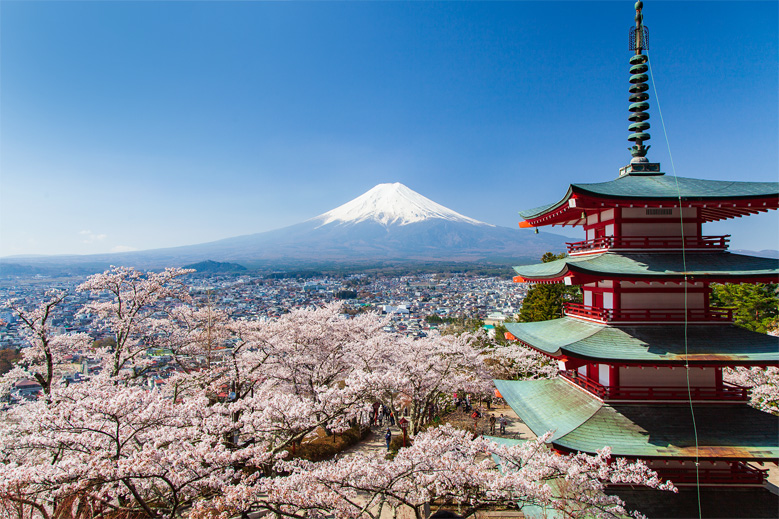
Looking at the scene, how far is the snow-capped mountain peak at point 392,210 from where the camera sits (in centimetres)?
18150

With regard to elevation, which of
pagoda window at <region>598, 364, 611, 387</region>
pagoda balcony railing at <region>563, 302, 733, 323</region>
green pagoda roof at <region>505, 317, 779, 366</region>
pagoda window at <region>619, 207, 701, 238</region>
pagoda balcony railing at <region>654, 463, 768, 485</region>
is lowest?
pagoda balcony railing at <region>654, 463, 768, 485</region>

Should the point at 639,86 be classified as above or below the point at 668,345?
above

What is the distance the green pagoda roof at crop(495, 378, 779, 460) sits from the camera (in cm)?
540

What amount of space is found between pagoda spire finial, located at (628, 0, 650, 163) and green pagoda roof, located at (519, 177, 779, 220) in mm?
1035

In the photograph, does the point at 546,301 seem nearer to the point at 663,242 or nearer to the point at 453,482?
the point at 663,242

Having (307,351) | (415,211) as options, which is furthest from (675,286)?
(415,211)

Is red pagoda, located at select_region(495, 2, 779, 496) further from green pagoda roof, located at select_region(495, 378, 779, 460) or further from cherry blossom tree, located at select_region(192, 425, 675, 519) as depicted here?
cherry blossom tree, located at select_region(192, 425, 675, 519)

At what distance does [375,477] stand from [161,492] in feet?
14.7

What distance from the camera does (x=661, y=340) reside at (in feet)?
20.2

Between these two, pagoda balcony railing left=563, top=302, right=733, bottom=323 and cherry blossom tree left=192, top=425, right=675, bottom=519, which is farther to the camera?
pagoda balcony railing left=563, top=302, right=733, bottom=323

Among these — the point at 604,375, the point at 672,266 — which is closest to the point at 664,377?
the point at 604,375

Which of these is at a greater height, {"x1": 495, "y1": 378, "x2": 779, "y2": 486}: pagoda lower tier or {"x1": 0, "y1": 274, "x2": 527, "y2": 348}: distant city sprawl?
{"x1": 495, "y1": 378, "x2": 779, "y2": 486}: pagoda lower tier

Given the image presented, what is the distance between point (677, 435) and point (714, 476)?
4.53ft

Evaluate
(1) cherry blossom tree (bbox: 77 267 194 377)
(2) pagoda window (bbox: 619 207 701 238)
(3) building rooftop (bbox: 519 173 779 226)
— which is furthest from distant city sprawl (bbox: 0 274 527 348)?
(3) building rooftop (bbox: 519 173 779 226)
